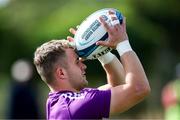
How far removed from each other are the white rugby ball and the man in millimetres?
78

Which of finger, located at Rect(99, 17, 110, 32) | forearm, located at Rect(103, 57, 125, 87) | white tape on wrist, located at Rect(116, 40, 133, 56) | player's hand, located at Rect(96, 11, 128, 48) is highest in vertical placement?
finger, located at Rect(99, 17, 110, 32)

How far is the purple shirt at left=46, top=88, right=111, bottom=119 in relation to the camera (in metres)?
7.92

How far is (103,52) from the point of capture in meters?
8.41

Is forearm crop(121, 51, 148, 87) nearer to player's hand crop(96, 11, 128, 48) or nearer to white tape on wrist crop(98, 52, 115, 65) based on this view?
player's hand crop(96, 11, 128, 48)

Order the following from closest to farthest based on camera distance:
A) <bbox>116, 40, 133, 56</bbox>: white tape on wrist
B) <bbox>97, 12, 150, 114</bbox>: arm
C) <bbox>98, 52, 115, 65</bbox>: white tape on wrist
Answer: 1. <bbox>97, 12, 150, 114</bbox>: arm
2. <bbox>116, 40, 133, 56</bbox>: white tape on wrist
3. <bbox>98, 52, 115, 65</bbox>: white tape on wrist

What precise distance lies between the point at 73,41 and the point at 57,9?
29536mm

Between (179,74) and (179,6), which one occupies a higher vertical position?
(179,74)

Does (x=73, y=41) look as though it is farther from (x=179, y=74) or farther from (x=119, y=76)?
(x=179, y=74)

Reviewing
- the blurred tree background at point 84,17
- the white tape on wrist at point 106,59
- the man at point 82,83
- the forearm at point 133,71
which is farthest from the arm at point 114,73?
the blurred tree background at point 84,17

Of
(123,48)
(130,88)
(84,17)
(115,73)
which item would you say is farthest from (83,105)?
(84,17)

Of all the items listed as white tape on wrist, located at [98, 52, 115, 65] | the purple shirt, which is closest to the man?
the purple shirt

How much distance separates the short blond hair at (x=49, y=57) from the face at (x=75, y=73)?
0.06 m

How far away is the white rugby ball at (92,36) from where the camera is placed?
826 centimetres

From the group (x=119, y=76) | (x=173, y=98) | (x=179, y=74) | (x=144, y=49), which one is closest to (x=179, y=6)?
(x=144, y=49)
